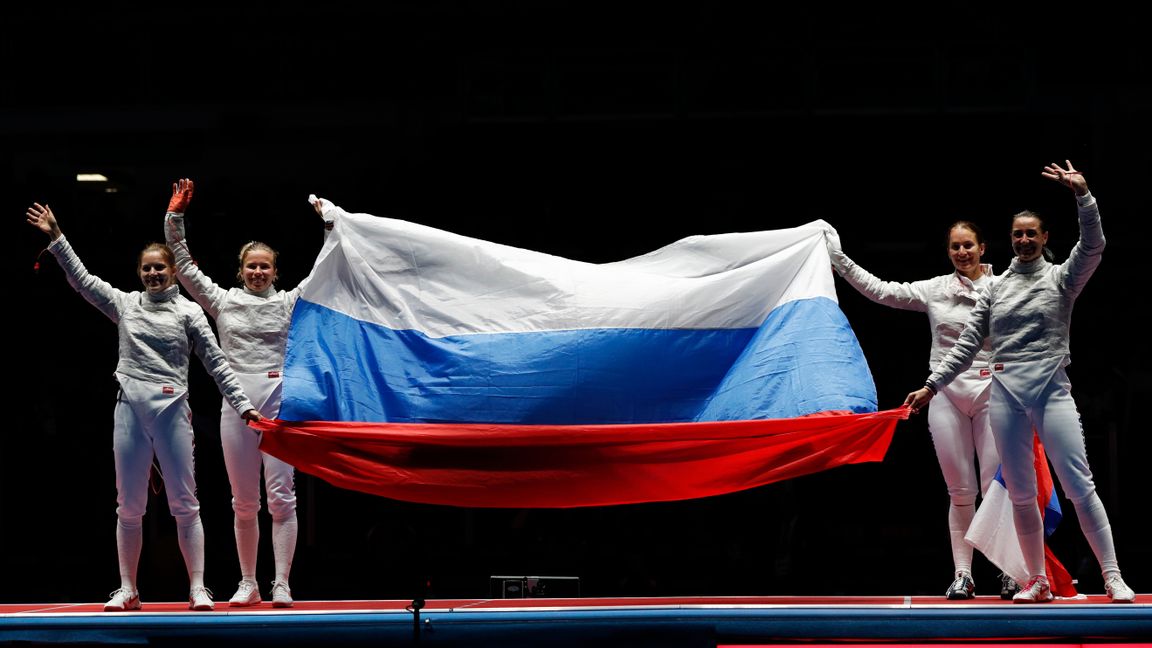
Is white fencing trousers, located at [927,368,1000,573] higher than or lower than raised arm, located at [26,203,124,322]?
lower

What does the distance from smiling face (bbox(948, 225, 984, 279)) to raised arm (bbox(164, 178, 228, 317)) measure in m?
3.26

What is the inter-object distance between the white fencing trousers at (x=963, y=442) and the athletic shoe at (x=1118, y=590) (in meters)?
0.64

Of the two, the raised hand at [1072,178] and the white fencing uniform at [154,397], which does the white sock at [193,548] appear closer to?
the white fencing uniform at [154,397]

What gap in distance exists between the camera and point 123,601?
5.20m

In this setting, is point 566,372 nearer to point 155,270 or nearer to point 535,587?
point 535,587

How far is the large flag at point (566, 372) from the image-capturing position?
506cm

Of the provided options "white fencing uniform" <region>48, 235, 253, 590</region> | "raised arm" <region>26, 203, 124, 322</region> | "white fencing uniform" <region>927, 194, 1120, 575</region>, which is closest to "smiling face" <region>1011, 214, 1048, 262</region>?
"white fencing uniform" <region>927, 194, 1120, 575</region>

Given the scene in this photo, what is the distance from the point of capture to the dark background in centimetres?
941

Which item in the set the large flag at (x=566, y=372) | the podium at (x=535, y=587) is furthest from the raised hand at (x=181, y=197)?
the podium at (x=535, y=587)

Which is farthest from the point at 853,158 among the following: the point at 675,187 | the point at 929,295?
the point at 929,295

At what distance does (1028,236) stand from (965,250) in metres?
0.53

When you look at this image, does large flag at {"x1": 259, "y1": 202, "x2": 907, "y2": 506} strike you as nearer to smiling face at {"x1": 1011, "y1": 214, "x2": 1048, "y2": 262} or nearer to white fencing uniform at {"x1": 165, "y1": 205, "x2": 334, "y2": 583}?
white fencing uniform at {"x1": 165, "y1": 205, "x2": 334, "y2": 583}

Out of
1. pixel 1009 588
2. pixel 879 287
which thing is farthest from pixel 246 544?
pixel 1009 588

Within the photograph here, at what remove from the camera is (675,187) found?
33.9 ft
